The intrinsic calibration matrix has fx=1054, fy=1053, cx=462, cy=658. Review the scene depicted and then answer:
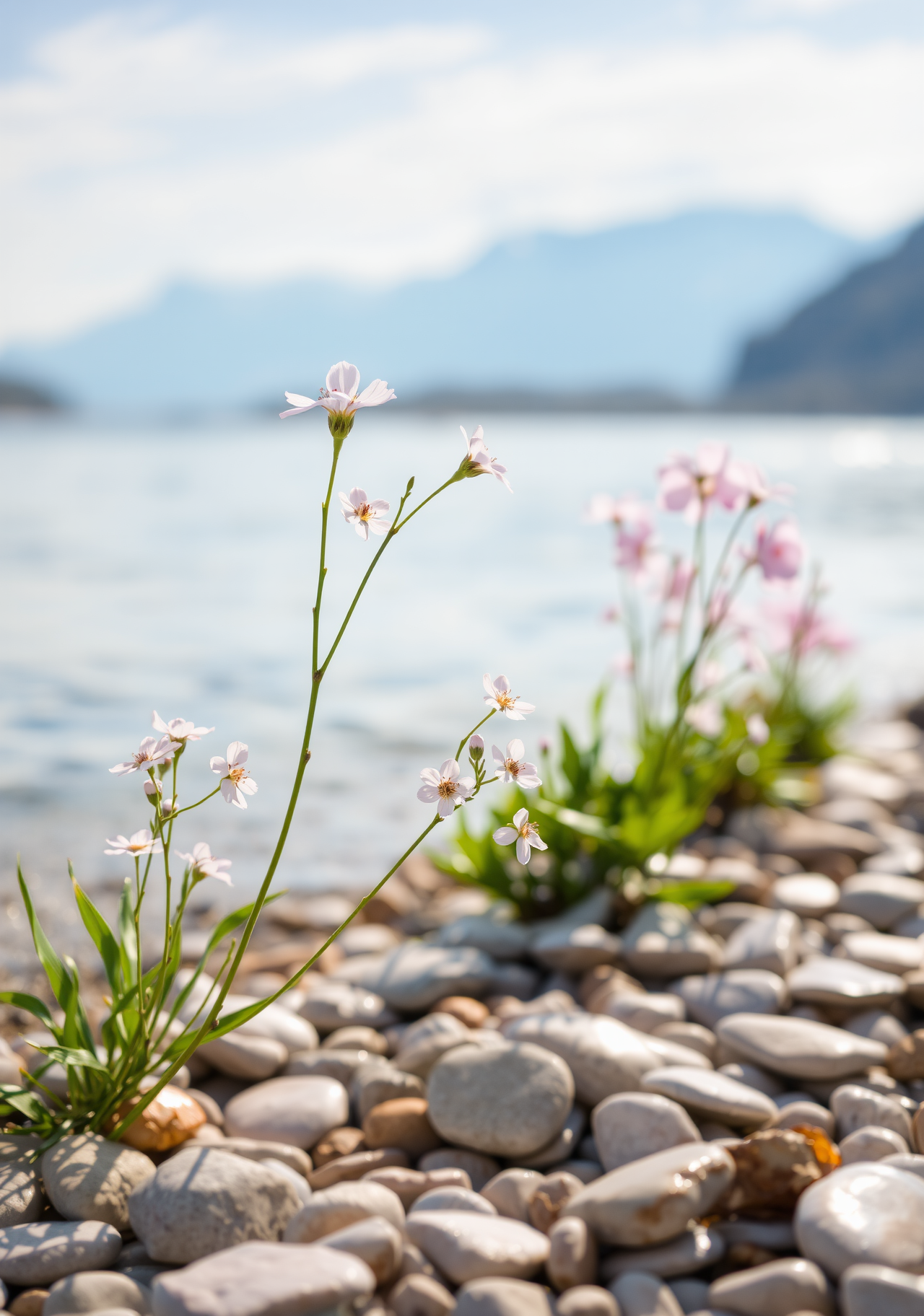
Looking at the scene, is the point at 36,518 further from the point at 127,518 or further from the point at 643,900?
the point at 643,900

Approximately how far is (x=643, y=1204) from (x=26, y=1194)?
3.40 feet

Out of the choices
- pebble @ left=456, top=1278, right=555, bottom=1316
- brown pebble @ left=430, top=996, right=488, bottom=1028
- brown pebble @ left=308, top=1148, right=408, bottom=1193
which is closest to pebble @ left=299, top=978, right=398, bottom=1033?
brown pebble @ left=430, top=996, right=488, bottom=1028

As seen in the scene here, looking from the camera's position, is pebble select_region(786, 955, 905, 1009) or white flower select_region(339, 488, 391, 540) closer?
white flower select_region(339, 488, 391, 540)

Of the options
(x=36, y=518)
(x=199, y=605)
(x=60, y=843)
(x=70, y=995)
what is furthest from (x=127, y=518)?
(x=70, y=995)

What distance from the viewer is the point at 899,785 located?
4500 millimetres

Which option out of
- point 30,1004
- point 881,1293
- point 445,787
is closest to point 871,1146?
point 881,1293

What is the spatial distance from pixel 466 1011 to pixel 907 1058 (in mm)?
1007

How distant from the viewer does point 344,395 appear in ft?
4.96

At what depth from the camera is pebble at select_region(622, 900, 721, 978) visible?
2.79 metres

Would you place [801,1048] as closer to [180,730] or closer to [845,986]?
[845,986]

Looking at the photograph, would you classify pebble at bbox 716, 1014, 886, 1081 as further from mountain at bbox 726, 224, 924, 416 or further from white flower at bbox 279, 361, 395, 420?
mountain at bbox 726, 224, 924, 416

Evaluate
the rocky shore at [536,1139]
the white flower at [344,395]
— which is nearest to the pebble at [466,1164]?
the rocky shore at [536,1139]

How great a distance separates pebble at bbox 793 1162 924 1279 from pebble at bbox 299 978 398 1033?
3.92ft

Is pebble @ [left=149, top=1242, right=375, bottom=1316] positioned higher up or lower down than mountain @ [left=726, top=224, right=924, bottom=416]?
lower down
